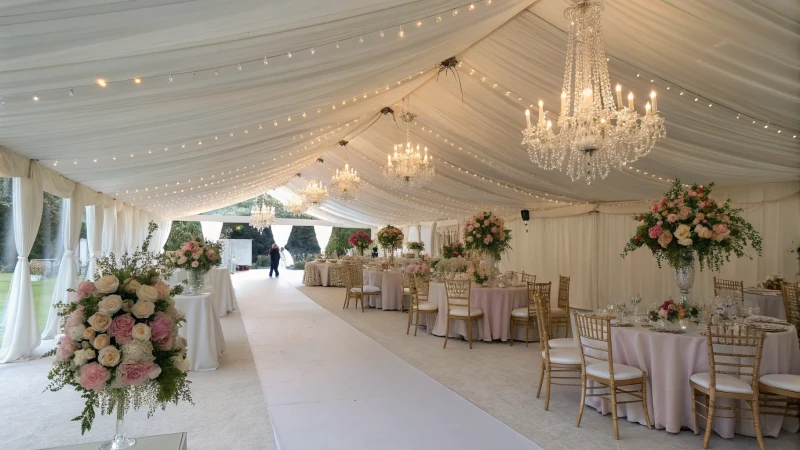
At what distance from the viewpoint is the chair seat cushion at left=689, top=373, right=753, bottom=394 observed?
11.4 feet

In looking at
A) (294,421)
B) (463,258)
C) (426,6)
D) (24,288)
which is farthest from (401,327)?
(426,6)

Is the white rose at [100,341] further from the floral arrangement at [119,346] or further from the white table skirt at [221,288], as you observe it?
the white table skirt at [221,288]

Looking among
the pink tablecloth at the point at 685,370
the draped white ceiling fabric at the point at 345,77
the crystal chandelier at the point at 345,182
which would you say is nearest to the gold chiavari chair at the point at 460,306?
the draped white ceiling fabric at the point at 345,77

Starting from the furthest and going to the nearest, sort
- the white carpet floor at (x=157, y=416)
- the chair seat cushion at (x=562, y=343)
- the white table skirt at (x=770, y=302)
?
the white table skirt at (x=770, y=302) → the chair seat cushion at (x=562, y=343) → the white carpet floor at (x=157, y=416)

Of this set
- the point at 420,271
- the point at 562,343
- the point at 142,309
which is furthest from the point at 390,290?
the point at 142,309

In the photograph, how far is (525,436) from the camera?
12.3 ft

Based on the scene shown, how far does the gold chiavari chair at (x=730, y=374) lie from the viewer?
3.46 meters

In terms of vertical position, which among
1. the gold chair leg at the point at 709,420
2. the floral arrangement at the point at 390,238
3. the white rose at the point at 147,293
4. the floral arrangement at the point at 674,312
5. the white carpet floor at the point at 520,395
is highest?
the floral arrangement at the point at 390,238

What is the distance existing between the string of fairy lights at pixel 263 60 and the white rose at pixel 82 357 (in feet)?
6.45

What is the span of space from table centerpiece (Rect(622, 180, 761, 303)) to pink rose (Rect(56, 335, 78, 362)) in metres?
4.58

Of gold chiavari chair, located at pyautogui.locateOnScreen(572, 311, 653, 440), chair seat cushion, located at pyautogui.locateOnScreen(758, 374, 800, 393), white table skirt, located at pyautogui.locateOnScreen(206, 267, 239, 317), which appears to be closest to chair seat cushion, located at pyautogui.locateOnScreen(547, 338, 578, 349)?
gold chiavari chair, located at pyautogui.locateOnScreen(572, 311, 653, 440)

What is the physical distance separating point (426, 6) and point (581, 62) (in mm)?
Answer: 1677

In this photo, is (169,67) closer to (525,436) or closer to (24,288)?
(525,436)

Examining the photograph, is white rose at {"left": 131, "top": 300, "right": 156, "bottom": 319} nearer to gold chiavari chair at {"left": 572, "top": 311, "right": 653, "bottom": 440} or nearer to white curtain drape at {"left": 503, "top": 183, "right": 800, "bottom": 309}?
gold chiavari chair at {"left": 572, "top": 311, "right": 653, "bottom": 440}
